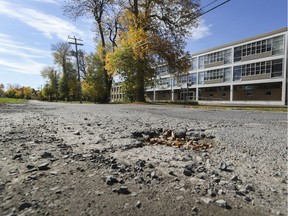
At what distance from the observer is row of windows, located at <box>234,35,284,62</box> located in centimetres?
3450

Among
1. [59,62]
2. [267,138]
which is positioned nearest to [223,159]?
[267,138]

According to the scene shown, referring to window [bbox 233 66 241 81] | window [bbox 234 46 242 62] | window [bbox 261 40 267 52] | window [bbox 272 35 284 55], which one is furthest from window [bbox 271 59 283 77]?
window [bbox 234 46 242 62]

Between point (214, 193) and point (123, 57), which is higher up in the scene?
point (123, 57)

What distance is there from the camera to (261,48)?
37.5 m

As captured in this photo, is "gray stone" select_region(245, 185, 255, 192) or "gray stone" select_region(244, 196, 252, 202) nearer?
"gray stone" select_region(244, 196, 252, 202)

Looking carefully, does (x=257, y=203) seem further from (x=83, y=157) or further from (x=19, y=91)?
(x=19, y=91)

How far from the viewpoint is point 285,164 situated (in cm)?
274

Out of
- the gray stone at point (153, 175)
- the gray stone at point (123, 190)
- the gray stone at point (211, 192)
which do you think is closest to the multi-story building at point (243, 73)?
the gray stone at point (153, 175)

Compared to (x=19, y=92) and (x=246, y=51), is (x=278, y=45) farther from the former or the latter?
(x=19, y=92)

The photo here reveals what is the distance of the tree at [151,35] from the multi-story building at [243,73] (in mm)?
4179

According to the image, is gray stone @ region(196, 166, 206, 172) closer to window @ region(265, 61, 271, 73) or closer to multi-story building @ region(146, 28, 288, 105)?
multi-story building @ region(146, 28, 288, 105)

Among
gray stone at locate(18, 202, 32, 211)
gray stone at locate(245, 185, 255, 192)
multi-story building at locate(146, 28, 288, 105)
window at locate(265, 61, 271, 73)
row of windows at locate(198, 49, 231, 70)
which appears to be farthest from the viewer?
row of windows at locate(198, 49, 231, 70)

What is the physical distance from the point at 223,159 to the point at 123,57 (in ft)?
70.0

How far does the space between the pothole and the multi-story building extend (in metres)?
23.1
